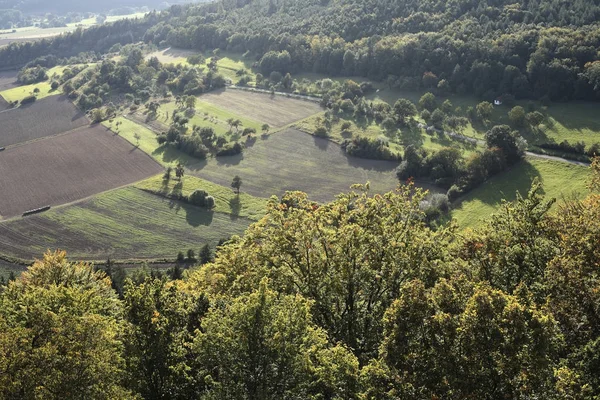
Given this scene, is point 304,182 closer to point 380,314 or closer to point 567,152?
point 567,152

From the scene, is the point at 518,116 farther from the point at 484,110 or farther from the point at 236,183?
the point at 236,183

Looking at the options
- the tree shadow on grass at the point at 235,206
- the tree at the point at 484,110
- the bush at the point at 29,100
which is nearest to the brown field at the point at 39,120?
the bush at the point at 29,100

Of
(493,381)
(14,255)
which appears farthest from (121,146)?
(493,381)

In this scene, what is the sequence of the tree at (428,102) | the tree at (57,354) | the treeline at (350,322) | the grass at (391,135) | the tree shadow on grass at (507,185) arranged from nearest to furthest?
the treeline at (350,322), the tree at (57,354), the tree shadow on grass at (507,185), the grass at (391,135), the tree at (428,102)

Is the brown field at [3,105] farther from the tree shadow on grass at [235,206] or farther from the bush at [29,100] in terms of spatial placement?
the tree shadow on grass at [235,206]

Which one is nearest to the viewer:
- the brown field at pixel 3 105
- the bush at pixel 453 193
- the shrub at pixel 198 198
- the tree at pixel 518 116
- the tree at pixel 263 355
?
the tree at pixel 263 355

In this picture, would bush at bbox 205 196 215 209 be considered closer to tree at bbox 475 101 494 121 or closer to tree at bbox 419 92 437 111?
tree at bbox 419 92 437 111

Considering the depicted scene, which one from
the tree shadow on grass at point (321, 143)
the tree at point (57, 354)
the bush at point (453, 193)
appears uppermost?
the tree at point (57, 354)

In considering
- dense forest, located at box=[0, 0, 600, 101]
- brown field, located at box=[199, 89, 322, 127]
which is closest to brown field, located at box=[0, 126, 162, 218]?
brown field, located at box=[199, 89, 322, 127]

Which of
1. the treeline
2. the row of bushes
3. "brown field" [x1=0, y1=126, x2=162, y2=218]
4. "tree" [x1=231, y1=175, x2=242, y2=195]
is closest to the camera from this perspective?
the treeline
